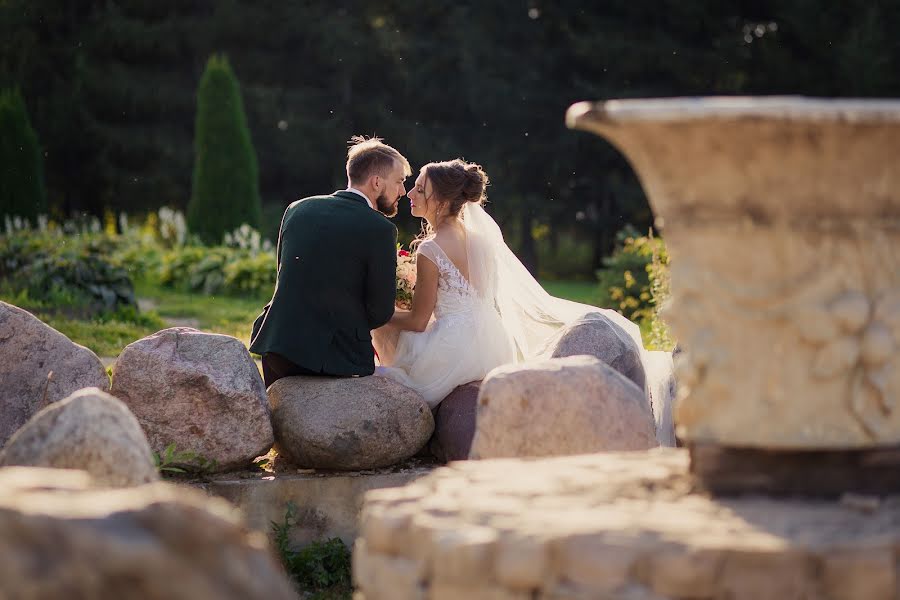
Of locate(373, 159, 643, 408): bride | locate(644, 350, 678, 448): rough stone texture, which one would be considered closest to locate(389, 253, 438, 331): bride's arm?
locate(373, 159, 643, 408): bride

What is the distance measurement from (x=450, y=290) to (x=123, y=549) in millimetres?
4100

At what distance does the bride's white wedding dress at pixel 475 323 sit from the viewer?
573cm

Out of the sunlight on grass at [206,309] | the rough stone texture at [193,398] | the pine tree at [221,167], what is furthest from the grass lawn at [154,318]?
the pine tree at [221,167]

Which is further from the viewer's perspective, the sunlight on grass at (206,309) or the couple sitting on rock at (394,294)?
the sunlight on grass at (206,309)

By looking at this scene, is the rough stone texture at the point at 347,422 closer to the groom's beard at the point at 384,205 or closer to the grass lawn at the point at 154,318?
the groom's beard at the point at 384,205

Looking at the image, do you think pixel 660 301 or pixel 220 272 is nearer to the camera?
pixel 660 301

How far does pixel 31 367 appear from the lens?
199 inches

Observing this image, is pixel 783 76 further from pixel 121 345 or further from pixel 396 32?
pixel 121 345

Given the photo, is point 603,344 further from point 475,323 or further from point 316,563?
point 316,563

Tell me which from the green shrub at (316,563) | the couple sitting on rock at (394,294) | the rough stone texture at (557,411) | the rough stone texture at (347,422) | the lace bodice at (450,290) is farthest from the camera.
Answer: the lace bodice at (450,290)

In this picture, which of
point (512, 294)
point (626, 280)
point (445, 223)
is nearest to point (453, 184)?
point (445, 223)

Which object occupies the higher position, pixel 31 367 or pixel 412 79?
pixel 412 79

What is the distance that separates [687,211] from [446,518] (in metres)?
0.97

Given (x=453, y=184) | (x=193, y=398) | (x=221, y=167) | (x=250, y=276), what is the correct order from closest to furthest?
(x=193, y=398)
(x=453, y=184)
(x=250, y=276)
(x=221, y=167)
